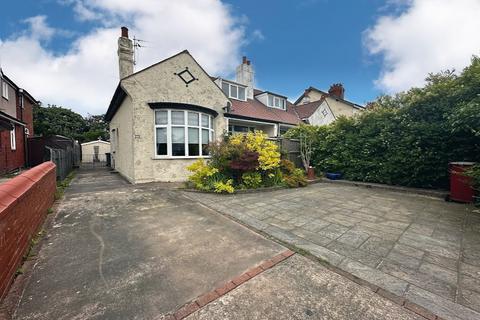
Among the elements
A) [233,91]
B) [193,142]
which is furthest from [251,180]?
[233,91]

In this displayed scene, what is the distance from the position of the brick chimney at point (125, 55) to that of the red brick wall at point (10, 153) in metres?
7.23

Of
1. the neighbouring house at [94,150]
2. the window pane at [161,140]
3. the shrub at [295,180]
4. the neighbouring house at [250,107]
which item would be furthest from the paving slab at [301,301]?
the neighbouring house at [94,150]

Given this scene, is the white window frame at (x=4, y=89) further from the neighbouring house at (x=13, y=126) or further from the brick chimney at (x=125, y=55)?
the brick chimney at (x=125, y=55)

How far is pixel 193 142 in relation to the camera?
9570mm

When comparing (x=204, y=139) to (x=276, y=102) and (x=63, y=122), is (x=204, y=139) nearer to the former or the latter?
(x=276, y=102)

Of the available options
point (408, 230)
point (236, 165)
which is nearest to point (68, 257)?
point (236, 165)

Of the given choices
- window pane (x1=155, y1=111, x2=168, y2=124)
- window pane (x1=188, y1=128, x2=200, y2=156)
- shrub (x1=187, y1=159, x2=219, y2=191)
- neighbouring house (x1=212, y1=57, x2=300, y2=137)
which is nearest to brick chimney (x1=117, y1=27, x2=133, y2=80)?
window pane (x1=155, y1=111, x2=168, y2=124)

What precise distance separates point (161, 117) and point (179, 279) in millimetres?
8044

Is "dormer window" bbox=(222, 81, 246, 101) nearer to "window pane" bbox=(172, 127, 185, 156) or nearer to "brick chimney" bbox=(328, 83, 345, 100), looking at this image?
"window pane" bbox=(172, 127, 185, 156)

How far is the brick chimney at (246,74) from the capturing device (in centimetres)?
1789

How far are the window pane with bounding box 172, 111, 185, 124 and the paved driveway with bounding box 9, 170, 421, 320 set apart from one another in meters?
5.91

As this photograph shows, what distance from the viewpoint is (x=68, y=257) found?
9.53 feet

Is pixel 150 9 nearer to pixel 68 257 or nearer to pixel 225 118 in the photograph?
pixel 225 118

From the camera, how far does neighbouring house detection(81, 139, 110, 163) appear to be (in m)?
27.7
